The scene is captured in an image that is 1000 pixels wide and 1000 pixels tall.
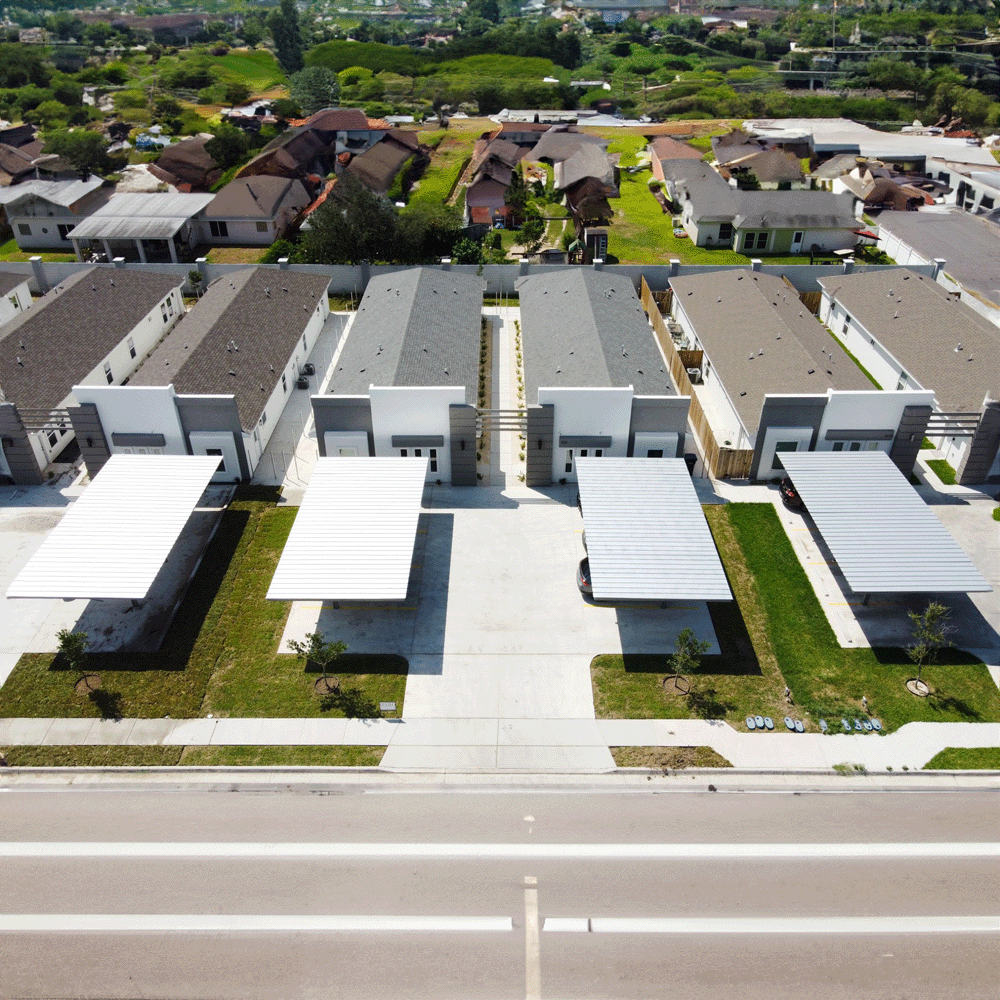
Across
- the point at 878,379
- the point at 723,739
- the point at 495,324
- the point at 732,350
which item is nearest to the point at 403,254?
the point at 495,324

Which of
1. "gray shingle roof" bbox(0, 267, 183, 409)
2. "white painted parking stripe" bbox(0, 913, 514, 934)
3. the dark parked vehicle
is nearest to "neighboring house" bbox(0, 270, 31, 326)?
"gray shingle roof" bbox(0, 267, 183, 409)

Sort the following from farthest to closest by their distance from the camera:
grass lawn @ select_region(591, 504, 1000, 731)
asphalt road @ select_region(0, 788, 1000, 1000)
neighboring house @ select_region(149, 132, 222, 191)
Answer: neighboring house @ select_region(149, 132, 222, 191), grass lawn @ select_region(591, 504, 1000, 731), asphalt road @ select_region(0, 788, 1000, 1000)

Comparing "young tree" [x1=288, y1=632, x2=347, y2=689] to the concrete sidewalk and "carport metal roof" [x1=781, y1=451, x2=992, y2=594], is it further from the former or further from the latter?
"carport metal roof" [x1=781, y1=451, x2=992, y2=594]

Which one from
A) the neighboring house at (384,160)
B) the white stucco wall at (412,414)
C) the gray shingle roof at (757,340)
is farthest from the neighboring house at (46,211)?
the gray shingle roof at (757,340)

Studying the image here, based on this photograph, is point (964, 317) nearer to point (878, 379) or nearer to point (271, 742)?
point (878, 379)

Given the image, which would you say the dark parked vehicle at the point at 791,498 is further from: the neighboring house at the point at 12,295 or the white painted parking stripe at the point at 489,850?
the neighboring house at the point at 12,295

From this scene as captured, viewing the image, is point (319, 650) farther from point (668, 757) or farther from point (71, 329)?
point (71, 329)
